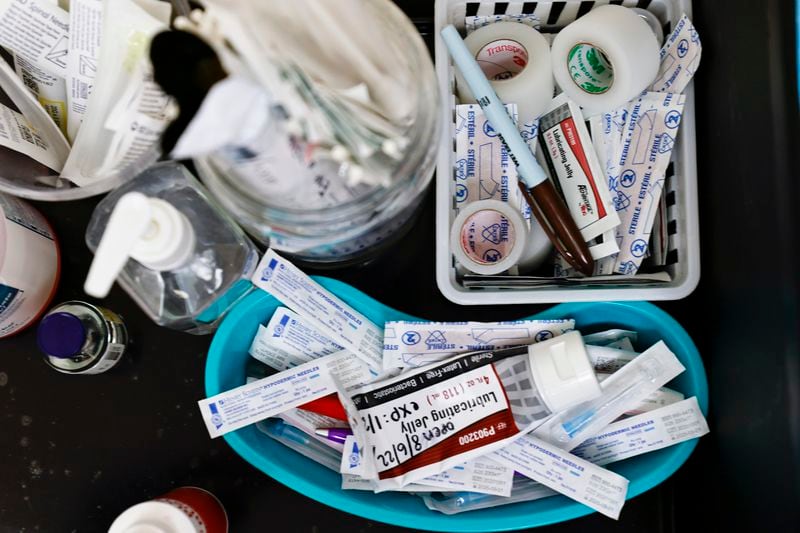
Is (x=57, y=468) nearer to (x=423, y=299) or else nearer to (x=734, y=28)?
(x=423, y=299)

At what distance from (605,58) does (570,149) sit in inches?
3.0

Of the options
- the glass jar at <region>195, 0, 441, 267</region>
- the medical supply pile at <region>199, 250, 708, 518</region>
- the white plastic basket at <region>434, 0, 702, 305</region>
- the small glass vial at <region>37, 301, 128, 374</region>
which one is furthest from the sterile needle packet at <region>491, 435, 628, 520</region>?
the small glass vial at <region>37, 301, 128, 374</region>

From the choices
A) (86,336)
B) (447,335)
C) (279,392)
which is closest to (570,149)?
(447,335)

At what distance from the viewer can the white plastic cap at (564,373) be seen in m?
0.50

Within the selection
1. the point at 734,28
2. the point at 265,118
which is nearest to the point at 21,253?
the point at 265,118

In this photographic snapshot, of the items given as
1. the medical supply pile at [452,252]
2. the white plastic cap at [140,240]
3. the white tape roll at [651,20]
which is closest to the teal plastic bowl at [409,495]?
the medical supply pile at [452,252]

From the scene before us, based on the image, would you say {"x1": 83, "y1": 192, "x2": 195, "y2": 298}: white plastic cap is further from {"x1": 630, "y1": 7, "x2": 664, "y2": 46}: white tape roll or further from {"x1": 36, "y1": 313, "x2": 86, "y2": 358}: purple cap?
{"x1": 630, "y1": 7, "x2": 664, "y2": 46}: white tape roll

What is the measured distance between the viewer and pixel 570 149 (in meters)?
0.56

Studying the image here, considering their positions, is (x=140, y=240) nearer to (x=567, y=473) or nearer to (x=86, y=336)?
(x=86, y=336)

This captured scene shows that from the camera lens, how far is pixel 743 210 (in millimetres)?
489

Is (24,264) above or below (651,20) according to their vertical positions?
below

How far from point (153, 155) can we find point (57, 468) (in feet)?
1.00

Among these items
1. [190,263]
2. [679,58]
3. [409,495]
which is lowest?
[409,495]

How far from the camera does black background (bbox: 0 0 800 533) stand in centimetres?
51
